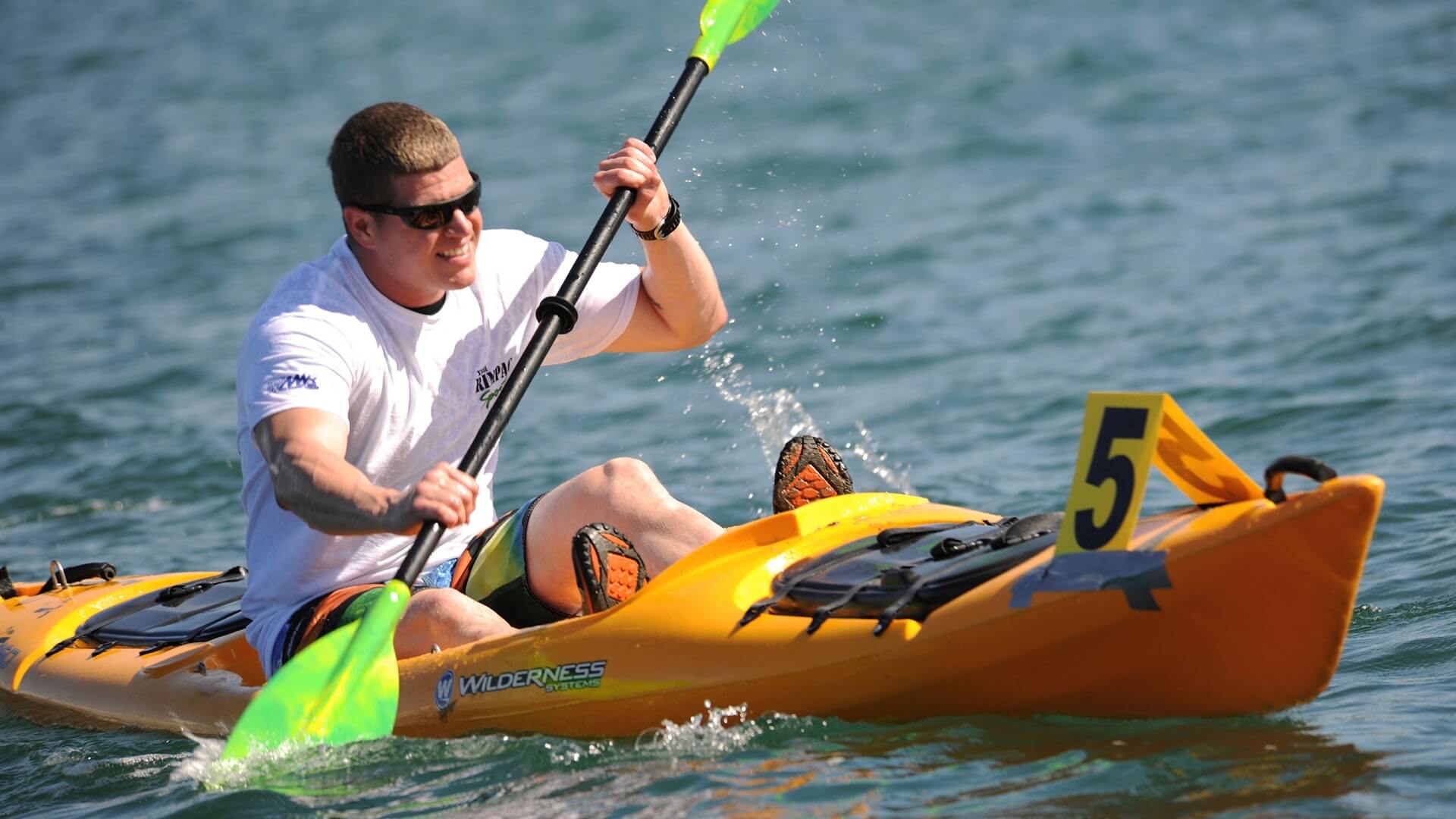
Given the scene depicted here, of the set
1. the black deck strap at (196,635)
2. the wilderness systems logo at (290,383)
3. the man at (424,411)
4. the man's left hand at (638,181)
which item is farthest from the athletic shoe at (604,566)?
the black deck strap at (196,635)

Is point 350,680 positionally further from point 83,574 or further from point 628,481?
point 83,574

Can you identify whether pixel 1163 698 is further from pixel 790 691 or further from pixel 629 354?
pixel 629 354

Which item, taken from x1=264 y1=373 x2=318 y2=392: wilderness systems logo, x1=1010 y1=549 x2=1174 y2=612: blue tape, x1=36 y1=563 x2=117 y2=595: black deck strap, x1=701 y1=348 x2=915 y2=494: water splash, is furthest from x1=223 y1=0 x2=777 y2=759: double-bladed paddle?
x1=701 y1=348 x2=915 y2=494: water splash

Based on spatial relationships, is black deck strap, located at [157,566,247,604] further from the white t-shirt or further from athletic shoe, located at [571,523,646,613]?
athletic shoe, located at [571,523,646,613]

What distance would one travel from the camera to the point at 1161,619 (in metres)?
3.11

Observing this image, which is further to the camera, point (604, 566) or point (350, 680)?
point (604, 566)

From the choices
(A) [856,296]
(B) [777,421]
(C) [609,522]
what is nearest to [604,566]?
(C) [609,522]

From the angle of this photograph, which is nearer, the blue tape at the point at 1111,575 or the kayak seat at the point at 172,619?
Answer: the blue tape at the point at 1111,575

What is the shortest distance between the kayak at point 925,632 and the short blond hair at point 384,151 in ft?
3.44

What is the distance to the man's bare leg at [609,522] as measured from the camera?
3.88m

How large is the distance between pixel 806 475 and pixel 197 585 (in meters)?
2.05

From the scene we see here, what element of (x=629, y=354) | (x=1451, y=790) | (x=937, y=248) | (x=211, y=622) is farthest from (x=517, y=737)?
(x=937, y=248)

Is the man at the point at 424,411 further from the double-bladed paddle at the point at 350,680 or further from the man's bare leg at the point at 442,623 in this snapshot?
the double-bladed paddle at the point at 350,680

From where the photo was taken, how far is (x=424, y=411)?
3.77m
